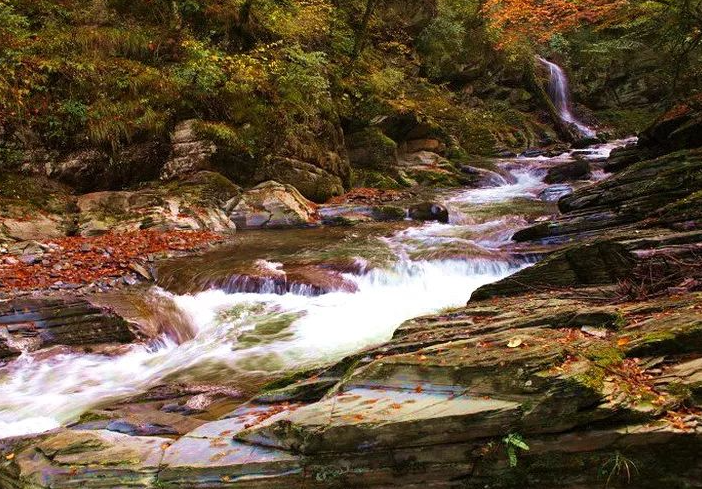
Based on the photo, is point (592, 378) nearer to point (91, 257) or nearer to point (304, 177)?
point (91, 257)

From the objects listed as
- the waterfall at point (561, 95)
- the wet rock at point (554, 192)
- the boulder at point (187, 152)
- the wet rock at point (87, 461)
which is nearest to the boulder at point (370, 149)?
the wet rock at point (554, 192)

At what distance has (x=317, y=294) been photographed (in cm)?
828

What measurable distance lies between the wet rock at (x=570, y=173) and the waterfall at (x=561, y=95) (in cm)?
1098

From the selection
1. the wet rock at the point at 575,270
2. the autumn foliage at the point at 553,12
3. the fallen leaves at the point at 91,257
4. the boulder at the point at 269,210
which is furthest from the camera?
the autumn foliage at the point at 553,12

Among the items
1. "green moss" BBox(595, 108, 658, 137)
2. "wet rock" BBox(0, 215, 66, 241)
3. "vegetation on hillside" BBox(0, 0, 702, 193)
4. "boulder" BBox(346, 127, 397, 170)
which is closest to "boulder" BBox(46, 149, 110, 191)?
"vegetation on hillside" BBox(0, 0, 702, 193)

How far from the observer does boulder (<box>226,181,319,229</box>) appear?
1256 cm

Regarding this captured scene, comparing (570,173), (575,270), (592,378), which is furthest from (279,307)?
(570,173)

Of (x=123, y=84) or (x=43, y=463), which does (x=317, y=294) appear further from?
(x=123, y=84)

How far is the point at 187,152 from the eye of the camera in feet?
43.3

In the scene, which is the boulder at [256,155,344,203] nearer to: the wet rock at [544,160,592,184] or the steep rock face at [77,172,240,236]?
the steep rock face at [77,172,240,236]

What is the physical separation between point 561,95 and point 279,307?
2684 centimetres

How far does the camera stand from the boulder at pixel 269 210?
12.6m

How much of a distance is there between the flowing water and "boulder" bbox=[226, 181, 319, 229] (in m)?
0.67

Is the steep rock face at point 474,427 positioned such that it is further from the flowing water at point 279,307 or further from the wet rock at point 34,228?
the wet rock at point 34,228
